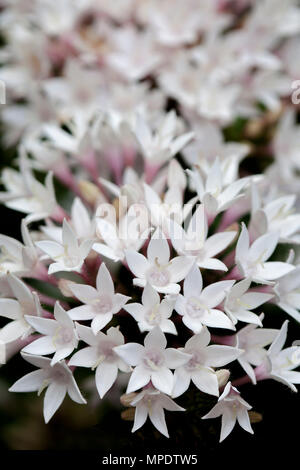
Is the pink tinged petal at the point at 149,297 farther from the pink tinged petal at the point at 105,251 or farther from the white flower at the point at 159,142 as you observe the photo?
the white flower at the point at 159,142

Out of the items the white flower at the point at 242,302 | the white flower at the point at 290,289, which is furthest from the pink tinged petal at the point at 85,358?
the white flower at the point at 290,289

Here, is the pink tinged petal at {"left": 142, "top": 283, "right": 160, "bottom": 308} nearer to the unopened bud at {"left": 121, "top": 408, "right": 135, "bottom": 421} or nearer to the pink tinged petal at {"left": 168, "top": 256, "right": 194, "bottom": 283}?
the pink tinged petal at {"left": 168, "top": 256, "right": 194, "bottom": 283}

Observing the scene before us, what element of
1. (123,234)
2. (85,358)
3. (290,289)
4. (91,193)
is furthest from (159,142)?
(85,358)

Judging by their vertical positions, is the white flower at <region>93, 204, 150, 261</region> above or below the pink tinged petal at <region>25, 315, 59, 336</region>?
above

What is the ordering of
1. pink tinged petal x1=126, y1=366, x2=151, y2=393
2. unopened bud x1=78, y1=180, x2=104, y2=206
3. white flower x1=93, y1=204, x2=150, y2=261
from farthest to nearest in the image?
unopened bud x1=78, y1=180, x2=104, y2=206 < white flower x1=93, y1=204, x2=150, y2=261 < pink tinged petal x1=126, y1=366, x2=151, y2=393

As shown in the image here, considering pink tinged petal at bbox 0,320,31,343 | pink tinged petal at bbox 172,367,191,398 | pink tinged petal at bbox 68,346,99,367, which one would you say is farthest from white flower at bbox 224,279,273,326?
pink tinged petal at bbox 0,320,31,343

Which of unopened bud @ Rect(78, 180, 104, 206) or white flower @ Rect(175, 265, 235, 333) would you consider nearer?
white flower @ Rect(175, 265, 235, 333)

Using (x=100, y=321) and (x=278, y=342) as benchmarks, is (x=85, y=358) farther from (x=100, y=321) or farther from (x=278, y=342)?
(x=278, y=342)
